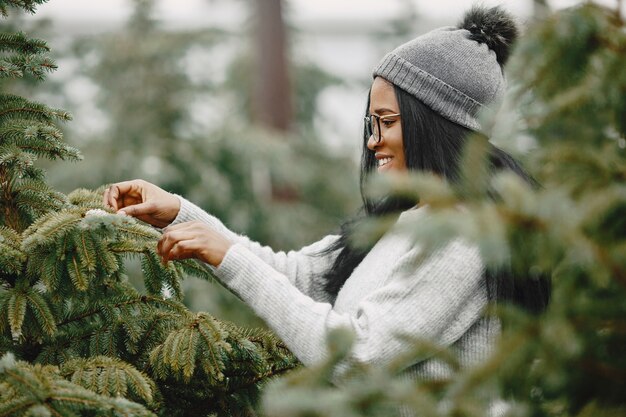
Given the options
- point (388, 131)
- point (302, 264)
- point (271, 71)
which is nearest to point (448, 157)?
point (388, 131)

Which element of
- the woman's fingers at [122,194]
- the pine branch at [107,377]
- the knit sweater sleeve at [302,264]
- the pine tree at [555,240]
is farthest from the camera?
the knit sweater sleeve at [302,264]

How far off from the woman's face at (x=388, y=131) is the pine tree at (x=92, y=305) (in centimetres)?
68

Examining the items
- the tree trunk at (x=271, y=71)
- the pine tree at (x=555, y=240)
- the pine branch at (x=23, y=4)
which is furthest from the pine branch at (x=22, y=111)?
the tree trunk at (x=271, y=71)

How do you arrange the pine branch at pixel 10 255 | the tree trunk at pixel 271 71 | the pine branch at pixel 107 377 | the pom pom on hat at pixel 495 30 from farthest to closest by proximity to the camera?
the tree trunk at pixel 271 71 < the pom pom on hat at pixel 495 30 < the pine branch at pixel 10 255 < the pine branch at pixel 107 377

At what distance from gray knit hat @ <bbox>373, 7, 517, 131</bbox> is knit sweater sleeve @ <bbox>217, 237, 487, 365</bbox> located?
0.54 meters

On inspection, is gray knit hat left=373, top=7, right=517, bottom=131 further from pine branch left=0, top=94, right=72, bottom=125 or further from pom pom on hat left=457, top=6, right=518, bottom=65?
pine branch left=0, top=94, right=72, bottom=125

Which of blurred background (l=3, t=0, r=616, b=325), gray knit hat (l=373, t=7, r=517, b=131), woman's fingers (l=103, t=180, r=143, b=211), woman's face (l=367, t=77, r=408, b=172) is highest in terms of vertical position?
gray knit hat (l=373, t=7, r=517, b=131)

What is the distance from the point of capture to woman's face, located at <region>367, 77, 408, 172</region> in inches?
88.7

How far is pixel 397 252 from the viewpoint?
2.14 meters

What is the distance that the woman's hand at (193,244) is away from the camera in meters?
1.95

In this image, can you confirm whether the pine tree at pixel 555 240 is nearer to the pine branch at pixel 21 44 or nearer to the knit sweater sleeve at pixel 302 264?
the knit sweater sleeve at pixel 302 264

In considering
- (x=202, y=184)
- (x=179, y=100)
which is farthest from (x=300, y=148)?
(x=202, y=184)

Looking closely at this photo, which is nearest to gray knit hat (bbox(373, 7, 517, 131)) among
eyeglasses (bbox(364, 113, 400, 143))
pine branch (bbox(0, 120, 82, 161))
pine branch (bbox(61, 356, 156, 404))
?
eyeglasses (bbox(364, 113, 400, 143))

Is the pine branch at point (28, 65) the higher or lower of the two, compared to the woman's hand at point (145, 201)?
higher
